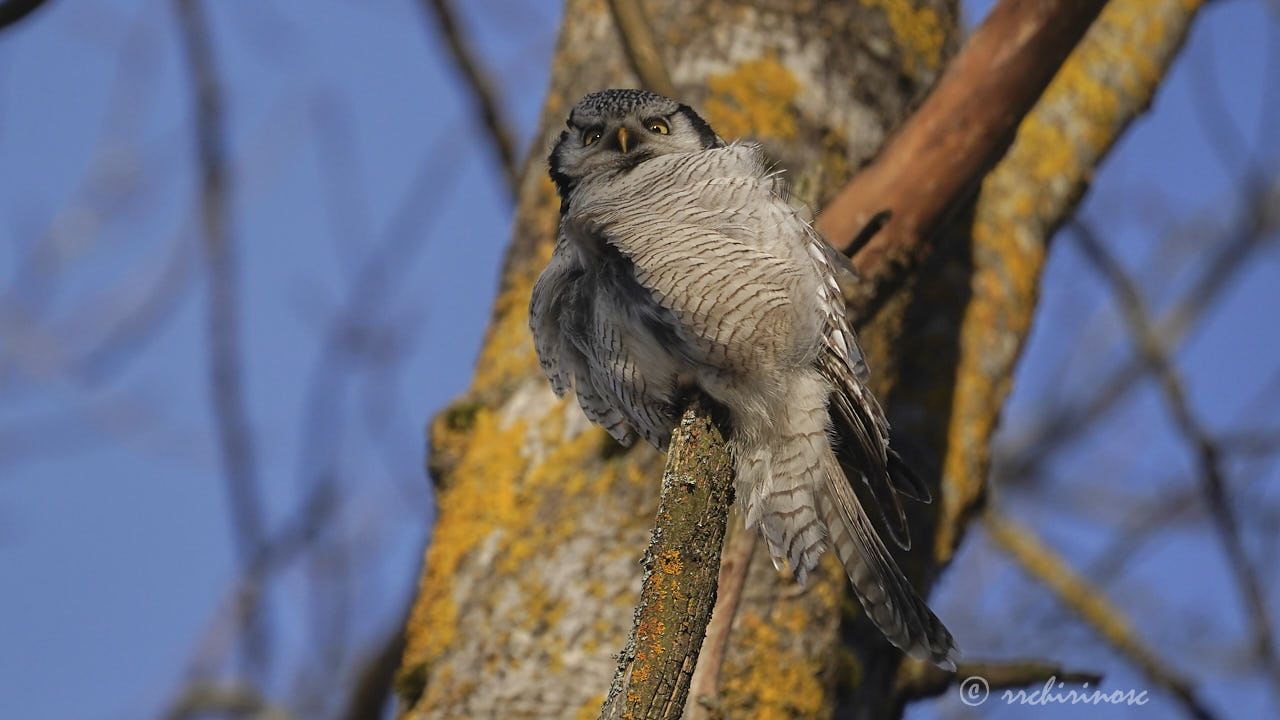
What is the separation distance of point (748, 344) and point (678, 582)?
753 mm

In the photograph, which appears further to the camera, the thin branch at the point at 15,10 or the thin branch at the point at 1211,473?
the thin branch at the point at 1211,473

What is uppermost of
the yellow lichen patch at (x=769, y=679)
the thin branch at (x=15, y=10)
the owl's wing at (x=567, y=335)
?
the thin branch at (x=15, y=10)

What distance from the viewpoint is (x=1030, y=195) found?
176 inches

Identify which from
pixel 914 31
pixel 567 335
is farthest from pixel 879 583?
pixel 914 31

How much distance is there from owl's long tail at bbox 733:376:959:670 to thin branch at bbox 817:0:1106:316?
65 cm

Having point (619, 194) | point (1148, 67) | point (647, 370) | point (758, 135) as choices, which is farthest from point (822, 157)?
point (1148, 67)

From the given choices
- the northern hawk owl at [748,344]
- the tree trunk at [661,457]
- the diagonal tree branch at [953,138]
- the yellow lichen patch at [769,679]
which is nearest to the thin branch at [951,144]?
the diagonal tree branch at [953,138]

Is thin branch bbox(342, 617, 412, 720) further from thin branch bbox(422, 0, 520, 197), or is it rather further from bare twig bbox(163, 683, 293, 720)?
thin branch bbox(422, 0, 520, 197)

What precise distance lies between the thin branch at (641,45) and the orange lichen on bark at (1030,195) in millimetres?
1136

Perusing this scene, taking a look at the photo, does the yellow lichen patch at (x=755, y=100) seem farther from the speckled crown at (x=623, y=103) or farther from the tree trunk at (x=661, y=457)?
the speckled crown at (x=623, y=103)

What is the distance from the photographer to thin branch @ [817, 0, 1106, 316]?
3.29 meters

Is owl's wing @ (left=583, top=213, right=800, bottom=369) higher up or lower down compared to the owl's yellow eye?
lower down

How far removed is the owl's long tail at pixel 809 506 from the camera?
9.04 ft

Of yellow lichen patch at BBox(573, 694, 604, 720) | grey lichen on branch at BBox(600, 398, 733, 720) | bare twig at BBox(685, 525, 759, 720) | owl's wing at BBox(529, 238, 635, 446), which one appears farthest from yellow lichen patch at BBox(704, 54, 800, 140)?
yellow lichen patch at BBox(573, 694, 604, 720)
